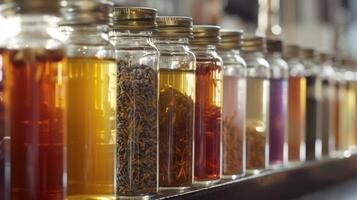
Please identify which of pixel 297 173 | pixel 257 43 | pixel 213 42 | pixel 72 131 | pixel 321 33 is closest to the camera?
pixel 72 131

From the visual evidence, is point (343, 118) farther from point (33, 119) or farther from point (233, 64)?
point (33, 119)

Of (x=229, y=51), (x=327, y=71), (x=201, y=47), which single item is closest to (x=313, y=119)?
(x=327, y=71)

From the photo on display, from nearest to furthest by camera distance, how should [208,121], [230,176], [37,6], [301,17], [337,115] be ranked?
1. [37,6]
2. [208,121]
3. [230,176]
4. [337,115]
5. [301,17]

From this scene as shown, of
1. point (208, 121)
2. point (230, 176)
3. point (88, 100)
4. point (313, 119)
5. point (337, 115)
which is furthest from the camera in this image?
point (337, 115)

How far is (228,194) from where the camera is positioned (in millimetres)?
1184

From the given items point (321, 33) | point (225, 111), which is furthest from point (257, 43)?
point (321, 33)

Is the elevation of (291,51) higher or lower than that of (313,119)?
higher

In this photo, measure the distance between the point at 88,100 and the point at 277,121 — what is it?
62cm

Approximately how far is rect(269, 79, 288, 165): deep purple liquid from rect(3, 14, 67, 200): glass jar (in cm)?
68

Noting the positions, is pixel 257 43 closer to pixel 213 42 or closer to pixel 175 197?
pixel 213 42

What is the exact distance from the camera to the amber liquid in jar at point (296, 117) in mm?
1568

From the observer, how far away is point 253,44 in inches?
54.7

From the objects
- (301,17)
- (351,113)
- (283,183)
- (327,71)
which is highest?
(301,17)

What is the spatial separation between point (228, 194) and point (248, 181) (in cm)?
10
